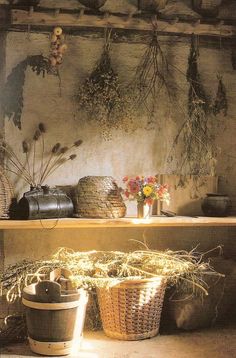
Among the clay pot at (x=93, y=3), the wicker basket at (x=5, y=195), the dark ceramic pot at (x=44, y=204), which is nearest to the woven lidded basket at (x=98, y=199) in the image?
the dark ceramic pot at (x=44, y=204)

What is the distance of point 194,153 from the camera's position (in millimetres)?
5461

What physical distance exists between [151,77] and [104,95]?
1.95ft

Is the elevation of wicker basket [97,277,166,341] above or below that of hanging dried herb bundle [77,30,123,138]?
below

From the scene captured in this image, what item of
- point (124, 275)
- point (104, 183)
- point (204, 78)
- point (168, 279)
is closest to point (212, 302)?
point (168, 279)

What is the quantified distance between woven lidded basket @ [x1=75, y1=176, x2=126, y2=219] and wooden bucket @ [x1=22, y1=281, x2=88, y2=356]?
3.01ft

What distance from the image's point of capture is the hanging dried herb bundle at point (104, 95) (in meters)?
5.11

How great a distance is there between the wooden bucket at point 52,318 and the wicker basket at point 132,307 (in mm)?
399

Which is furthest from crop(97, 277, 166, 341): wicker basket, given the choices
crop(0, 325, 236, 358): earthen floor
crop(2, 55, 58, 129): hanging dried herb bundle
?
crop(2, 55, 58, 129): hanging dried herb bundle

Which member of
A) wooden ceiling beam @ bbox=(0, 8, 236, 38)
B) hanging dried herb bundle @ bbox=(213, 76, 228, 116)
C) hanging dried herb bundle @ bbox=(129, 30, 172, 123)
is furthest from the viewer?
hanging dried herb bundle @ bbox=(213, 76, 228, 116)

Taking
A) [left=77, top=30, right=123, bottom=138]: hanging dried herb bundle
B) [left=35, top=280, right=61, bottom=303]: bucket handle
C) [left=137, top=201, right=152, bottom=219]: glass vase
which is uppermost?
[left=77, top=30, right=123, bottom=138]: hanging dried herb bundle

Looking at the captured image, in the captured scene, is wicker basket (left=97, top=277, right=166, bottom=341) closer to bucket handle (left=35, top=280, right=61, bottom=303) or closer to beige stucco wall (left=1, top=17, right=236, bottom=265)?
bucket handle (left=35, top=280, right=61, bottom=303)

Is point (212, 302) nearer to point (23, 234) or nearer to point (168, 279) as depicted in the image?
point (168, 279)

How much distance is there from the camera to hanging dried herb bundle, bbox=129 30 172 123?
5.34 metres

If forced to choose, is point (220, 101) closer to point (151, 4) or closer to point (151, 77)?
point (151, 77)
